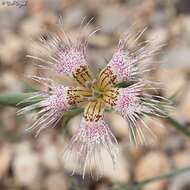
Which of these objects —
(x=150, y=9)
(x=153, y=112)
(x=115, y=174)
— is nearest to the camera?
(x=153, y=112)

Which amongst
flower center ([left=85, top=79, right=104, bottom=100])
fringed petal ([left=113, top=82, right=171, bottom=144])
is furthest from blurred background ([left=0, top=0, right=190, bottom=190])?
fringed petal ([left=113, top=82, right=171, bottom=144])

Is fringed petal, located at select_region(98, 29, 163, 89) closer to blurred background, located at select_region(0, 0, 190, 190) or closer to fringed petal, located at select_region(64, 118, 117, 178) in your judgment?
fringed petal, located at select_region(64, 118, 117, 178)

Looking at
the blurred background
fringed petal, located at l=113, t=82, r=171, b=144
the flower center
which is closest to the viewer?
fringed petal, located at l=113, t=82, r=171, b=144

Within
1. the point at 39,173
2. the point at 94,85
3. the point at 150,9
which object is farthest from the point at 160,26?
the point at 94,85

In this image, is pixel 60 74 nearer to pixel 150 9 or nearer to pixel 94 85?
pixel 94 85

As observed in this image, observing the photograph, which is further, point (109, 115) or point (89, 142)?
point (109, 115)

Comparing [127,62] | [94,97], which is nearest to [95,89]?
[94,97]

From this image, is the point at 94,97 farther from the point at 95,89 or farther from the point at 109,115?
the point at 109,115
